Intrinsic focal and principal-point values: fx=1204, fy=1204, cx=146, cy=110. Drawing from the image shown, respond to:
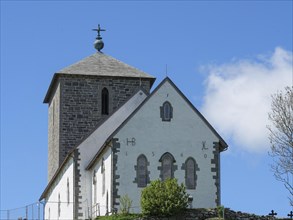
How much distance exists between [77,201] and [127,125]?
6814 mm

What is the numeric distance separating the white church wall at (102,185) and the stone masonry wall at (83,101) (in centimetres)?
623

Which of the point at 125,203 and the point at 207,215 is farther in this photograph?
the point at 125,203

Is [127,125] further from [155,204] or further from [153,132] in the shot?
[155,204]

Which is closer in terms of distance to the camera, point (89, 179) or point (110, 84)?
→ point (89, 179)

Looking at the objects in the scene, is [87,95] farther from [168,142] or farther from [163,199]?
[163,199]

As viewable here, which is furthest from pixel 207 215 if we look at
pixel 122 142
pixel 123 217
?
pixel 122 142

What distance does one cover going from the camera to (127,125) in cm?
6322

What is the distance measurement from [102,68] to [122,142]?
39.5 feet

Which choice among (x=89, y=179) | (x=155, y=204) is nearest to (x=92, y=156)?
(x=89, y=179)

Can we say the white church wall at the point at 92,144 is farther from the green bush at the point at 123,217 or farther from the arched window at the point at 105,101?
the green bush at the point at 123,217

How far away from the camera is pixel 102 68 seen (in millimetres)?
74062

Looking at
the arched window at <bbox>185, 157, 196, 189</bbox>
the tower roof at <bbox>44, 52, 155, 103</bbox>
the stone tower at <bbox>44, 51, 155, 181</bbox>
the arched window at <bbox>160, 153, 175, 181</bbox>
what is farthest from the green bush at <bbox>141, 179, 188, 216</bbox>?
the tower roof at <bbox>44, 52, 155, 103</bbox>

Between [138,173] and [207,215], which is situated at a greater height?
[138,173]

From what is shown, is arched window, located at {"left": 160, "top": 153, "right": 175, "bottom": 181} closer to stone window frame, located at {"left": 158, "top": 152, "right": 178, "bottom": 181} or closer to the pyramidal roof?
stone window frame, located at {"left": 158, "top": 152, "right": 178, "bottom": 181}
